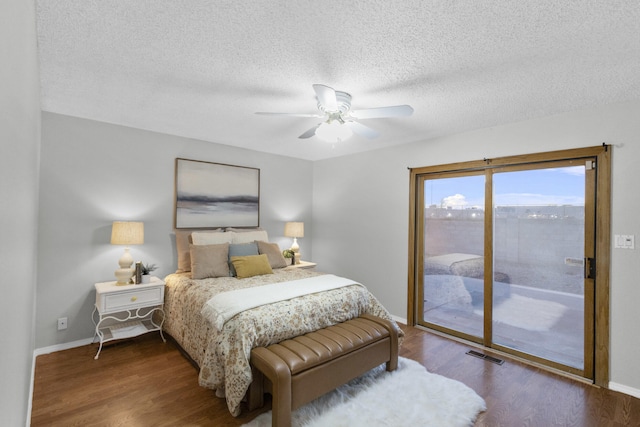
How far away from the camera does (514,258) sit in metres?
3.20

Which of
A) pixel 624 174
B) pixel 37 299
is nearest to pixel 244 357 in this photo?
pixel 37 299

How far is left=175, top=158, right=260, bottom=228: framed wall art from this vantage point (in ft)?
Answer: 12.7

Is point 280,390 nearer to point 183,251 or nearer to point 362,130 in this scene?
point 362,130

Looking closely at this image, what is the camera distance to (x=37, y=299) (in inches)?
116

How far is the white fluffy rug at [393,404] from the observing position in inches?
82.6

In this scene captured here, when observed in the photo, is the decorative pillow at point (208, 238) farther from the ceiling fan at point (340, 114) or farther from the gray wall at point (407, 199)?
the ceiling fan at point (340, 114)

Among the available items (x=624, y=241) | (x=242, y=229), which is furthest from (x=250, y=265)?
(x=624, y=241)

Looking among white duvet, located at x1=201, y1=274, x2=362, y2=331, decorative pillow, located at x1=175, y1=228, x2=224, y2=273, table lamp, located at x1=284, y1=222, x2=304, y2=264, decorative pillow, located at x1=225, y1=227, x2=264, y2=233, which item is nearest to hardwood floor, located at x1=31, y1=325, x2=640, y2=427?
white duvet, located at x1=201, y1=274, x2=362, y2=331

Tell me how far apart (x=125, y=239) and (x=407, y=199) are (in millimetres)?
3323

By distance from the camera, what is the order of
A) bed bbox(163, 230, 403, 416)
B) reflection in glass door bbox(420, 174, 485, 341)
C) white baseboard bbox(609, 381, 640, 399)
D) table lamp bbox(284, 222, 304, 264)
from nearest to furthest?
bed bbox(163, 230, 403, 416) < white baseboard bbox(609, 381, 640, 399) < reflection in glass door bbox(420, 174, 485, 341) < table lamp bbox(284, 222, 304, 264)

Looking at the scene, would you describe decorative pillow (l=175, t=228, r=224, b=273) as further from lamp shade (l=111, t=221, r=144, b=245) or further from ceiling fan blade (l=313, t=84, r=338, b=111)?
ceiling fan blade (l=313, t=84, r=338, b=111)

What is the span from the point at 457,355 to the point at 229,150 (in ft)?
12.6

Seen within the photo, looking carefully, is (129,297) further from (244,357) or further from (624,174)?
(624,174)

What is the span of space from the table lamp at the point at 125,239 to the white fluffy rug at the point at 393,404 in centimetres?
204
